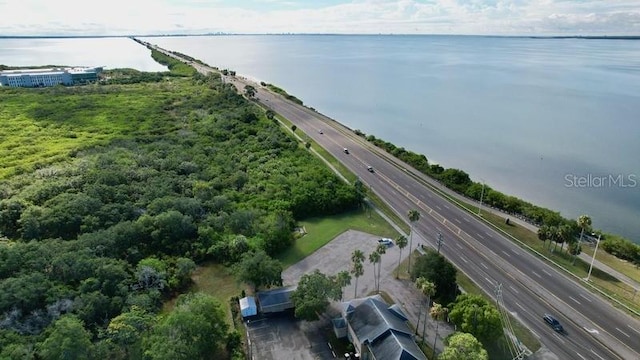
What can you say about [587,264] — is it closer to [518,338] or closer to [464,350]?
[518,338]

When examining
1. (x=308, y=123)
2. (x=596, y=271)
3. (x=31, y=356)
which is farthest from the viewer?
(x=308, y=123)

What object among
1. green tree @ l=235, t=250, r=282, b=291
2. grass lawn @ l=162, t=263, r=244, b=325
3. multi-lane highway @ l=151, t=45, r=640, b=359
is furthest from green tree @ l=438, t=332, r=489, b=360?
grass lawn @ l=162, t=263, r=244, b=325

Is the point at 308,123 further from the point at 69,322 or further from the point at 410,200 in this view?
the point at 69,322

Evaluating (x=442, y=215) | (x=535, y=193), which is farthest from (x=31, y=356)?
(x=535, y=193)

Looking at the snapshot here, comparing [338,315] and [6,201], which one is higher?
[6,201]

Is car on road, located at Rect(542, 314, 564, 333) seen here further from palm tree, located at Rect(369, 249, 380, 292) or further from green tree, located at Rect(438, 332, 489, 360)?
Answer: palm tree, located at Rect(369, 249, 380, 292)
